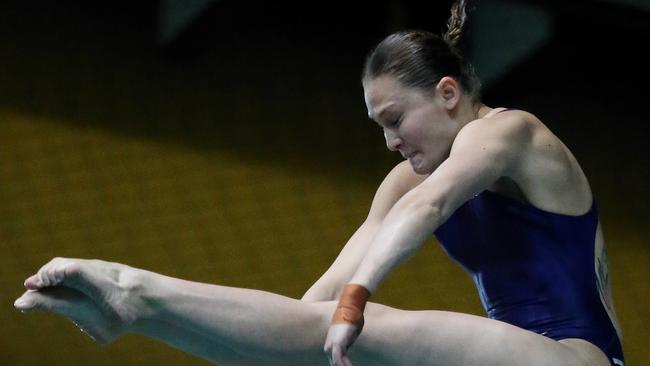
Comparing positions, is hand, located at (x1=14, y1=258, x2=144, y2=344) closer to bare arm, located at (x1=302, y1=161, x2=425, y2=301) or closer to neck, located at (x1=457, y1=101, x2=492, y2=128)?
bare arm, located at (x1=302, y1=161, x2=425, y2=301)

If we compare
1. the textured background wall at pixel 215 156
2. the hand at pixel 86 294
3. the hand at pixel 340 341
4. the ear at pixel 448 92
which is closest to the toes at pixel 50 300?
the hand at pixel 86 294

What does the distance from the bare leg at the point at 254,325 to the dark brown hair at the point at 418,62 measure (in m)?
0.48

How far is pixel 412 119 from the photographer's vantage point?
2.34 meters

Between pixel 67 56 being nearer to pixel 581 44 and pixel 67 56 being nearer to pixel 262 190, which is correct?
pixel 262 190

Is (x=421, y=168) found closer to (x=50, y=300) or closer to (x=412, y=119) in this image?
(x=412, y=119)

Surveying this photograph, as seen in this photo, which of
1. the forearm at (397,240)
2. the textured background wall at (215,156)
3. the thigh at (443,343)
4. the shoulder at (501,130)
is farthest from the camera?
the textured background wall at (215,156)

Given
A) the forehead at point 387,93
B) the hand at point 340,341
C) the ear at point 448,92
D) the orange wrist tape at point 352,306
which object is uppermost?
the forehead at point 387,93

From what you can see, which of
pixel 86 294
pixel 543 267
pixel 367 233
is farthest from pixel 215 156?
pixel 86 294

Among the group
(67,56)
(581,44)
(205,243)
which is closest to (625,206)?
(581,44)

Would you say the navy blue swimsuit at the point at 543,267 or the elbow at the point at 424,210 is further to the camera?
the navy blue swimsuit at the point at 543,267

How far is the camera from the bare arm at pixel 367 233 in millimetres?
2525

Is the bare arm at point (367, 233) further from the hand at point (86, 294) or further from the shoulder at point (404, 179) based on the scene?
the hand at point (86, 294)

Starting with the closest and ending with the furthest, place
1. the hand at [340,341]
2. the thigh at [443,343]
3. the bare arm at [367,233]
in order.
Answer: the hand at [340,341] < the thigh at [443,343] < the bare arm at [367,233]

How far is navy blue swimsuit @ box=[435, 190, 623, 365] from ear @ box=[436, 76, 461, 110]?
0.65ft
